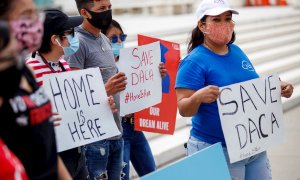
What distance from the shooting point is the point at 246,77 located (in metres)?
3.62

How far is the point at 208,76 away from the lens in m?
3.50

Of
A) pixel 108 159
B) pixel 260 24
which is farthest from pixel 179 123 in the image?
pixel 260 24

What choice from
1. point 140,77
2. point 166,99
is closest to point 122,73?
point 140,77

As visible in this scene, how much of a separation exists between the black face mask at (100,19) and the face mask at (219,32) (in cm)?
73

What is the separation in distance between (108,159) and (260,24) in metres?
13.3

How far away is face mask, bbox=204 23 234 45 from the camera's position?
3588 millimetres

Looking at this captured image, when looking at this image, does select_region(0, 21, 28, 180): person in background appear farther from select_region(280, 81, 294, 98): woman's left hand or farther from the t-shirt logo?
select_region(280, 81, 294, 98): woman's left hand

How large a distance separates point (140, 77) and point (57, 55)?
1.02 meters

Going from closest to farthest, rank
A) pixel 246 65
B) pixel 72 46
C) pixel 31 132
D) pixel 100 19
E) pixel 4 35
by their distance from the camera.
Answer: pixel 4 35 < pixel 31 132 < pixel 72 46 < pixel 246 65 < pixel 100 19

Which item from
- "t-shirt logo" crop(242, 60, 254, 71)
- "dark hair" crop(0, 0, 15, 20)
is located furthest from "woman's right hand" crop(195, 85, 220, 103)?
"dark hair" crop(0, 0, 15, 20)

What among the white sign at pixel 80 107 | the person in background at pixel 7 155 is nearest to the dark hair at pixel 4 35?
the person in background at pixel 7 155

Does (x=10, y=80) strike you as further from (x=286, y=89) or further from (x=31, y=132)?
(x=286, y=89)

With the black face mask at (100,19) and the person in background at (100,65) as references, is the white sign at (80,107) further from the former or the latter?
Answer: the black face mask at (100,19)

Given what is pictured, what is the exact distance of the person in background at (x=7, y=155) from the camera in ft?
5.51
